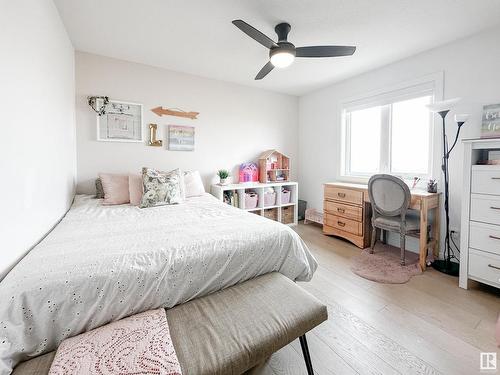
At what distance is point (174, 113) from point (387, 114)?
292 cm

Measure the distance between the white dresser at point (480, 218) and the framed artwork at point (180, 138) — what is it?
3.05 meters

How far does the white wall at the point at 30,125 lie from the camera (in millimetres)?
1067

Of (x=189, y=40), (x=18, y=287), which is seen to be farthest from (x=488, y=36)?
(x=18, y=287)

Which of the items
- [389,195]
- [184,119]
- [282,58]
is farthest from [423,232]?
[184,119]

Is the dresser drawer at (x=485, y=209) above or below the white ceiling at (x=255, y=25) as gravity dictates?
below

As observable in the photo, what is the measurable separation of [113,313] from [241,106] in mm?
3334

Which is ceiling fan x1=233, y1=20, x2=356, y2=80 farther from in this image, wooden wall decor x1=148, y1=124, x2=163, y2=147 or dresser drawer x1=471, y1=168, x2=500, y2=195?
wooden wall decor x1=148, y1=124, x2=163, y2=147

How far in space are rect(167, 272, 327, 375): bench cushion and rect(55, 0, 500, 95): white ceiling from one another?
2.09 meters

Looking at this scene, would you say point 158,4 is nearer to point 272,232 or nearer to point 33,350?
point 272,232

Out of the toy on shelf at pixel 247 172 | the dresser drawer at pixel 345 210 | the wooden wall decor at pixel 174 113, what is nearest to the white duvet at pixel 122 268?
the dresser drawer at pixel 345 210

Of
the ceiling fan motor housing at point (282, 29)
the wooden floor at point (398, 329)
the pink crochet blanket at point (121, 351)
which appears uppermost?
the ceiling fan motor housing at point (282, 29)

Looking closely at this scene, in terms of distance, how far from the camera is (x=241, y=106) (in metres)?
3.70

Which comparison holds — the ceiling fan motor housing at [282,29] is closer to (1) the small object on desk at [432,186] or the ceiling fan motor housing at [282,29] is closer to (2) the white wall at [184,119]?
(2) the white wall at [184,119]

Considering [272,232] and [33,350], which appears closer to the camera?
[33,350]
